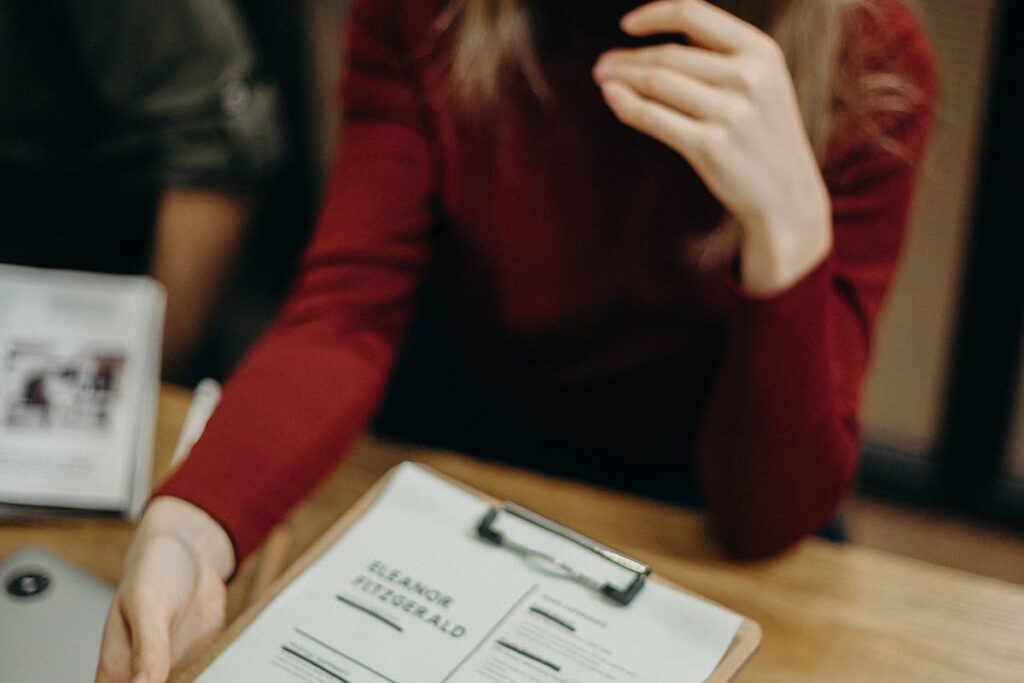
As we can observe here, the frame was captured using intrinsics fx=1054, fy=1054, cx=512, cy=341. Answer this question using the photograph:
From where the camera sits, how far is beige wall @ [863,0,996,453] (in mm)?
1392

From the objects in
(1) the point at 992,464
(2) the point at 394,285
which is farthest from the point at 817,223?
(1) the point at 992,464

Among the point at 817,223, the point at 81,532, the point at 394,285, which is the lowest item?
the point at 81,532

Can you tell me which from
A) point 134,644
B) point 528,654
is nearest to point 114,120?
point 134,644

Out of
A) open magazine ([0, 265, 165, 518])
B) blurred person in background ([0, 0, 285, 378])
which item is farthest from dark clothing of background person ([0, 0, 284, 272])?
open magazine ([0, 265, 165, 518])

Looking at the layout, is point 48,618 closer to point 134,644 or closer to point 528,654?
point 134,644

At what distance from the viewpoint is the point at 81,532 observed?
79cm

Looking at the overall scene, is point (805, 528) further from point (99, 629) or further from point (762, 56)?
point (99, 629)

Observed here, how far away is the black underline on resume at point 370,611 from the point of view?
602 mm

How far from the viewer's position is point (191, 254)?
1249mm

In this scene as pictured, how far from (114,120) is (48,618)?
0.69 m

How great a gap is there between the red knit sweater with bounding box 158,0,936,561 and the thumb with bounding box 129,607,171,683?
4.4 inches

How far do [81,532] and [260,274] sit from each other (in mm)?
1302

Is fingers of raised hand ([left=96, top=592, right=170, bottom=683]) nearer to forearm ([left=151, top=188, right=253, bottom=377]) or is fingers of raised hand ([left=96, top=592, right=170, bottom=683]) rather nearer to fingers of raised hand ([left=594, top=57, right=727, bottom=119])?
fingers of raised hand ([left=594, top=57, right=727, bottom=119])

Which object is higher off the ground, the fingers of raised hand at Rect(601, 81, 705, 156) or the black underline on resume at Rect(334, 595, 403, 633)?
the fingers of raised hand at Rect(601, 81, 705, 156)
